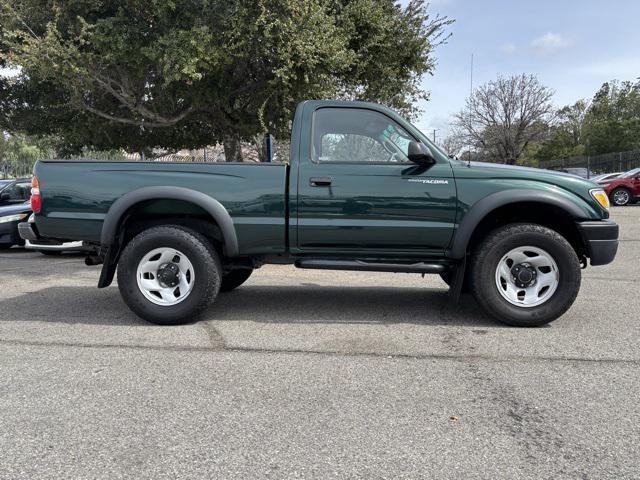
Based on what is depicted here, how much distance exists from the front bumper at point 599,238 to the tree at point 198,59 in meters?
5.65

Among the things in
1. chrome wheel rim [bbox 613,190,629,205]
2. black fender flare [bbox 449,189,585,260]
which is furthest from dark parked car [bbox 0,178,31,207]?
chrome wheel rim [bbox 613,190,629,205]

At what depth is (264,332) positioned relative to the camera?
16.0ft

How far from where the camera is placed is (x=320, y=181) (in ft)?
16.2

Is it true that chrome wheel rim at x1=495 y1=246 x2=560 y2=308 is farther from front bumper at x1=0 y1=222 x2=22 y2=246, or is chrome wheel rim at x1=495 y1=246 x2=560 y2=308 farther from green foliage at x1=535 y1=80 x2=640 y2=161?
green foliage at x1=535 y1=80 x2=640 y2=161

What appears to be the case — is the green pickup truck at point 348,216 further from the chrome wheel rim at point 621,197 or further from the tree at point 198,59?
the chrome wheel rim at point 621,197

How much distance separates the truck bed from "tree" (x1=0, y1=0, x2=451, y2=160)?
3643mm

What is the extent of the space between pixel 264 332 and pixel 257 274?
3572 millimetres

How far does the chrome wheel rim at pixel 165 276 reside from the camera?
5.06 m

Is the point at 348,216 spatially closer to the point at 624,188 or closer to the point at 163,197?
the point at 163,197

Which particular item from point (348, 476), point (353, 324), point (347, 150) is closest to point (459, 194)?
point (347, 150)

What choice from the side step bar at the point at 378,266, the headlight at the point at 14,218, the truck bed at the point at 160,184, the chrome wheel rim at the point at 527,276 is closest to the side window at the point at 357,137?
Answer: the truck bed at the point at 160,184

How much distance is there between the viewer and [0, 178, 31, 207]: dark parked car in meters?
11.7

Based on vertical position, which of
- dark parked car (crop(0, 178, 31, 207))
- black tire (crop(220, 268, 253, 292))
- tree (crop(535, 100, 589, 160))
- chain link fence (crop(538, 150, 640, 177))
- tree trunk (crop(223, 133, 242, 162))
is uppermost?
tree (crop(535, 100, 589, 160))

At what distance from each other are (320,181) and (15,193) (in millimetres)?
9730
